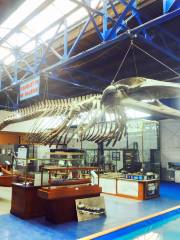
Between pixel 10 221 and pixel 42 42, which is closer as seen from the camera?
pixel 10 221

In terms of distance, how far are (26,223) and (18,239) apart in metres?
1.11

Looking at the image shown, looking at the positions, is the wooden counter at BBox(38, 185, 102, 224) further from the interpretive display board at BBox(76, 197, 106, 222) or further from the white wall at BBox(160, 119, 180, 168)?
the white wall at BBox(160, 119, 180, 168)

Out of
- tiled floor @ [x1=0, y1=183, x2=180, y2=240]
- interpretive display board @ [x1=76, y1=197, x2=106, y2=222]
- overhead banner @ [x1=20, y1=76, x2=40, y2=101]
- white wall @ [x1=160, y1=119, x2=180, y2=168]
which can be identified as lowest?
tiled floor @ [x1=0, y1=183, x2=180, y2=240]

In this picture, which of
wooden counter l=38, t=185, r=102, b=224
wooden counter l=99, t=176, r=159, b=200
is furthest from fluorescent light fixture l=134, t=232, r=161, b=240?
wooden counter l=99, t=176, r=159, b=200

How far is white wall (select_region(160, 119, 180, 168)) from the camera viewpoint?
14703 mm

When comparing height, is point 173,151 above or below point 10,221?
above

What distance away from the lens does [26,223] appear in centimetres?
598

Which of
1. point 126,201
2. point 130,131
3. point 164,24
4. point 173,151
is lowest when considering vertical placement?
point 126,201

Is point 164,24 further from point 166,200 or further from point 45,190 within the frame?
point 166,200

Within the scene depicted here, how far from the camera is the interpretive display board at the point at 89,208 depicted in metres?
6.33

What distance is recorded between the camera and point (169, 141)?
1510 centimetres

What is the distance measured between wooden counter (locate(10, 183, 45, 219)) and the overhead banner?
2600 mm

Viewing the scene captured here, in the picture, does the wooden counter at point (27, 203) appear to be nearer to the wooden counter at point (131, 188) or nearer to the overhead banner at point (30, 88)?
the overhead banner at point (30, 88)

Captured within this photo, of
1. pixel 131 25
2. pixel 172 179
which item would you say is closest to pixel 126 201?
pixel 131 25
